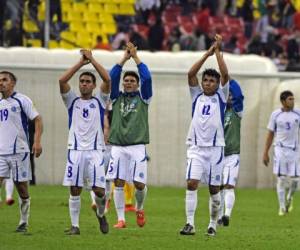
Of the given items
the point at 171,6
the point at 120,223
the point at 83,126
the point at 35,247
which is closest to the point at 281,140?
the point at 120,223

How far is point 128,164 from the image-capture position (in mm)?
19297

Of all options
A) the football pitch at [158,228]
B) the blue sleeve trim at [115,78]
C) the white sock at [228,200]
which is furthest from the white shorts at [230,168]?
the blue sleeve trim at [115,78]

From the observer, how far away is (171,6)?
40625mm

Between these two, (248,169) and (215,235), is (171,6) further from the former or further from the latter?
(215,235)

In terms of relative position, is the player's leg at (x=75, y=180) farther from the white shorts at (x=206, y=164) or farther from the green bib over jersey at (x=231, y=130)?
the green bib over jersey at (x=231, y=130)

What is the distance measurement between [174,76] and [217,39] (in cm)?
1425

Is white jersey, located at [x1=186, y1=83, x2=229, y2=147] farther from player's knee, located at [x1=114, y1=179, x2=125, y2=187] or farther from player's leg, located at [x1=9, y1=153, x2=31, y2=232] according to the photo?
player's leg, located at [x1=9, y1=153, x2=31, y2=232]

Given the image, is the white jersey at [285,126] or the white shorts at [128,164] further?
the white jersey at [285,126]

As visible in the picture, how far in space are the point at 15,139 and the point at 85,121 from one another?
1.17 meters

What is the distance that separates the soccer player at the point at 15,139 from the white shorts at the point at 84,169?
749mm

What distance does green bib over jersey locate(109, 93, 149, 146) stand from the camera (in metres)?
19.2

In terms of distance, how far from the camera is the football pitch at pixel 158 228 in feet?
54.2

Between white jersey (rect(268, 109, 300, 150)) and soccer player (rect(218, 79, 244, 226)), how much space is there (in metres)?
3.26

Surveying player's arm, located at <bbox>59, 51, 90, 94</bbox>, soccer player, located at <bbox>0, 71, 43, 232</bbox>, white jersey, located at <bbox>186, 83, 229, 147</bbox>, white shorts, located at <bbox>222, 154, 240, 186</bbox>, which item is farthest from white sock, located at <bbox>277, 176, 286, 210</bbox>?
player's arm, located at <bbox>59, 51, 90, 94</bbox>
